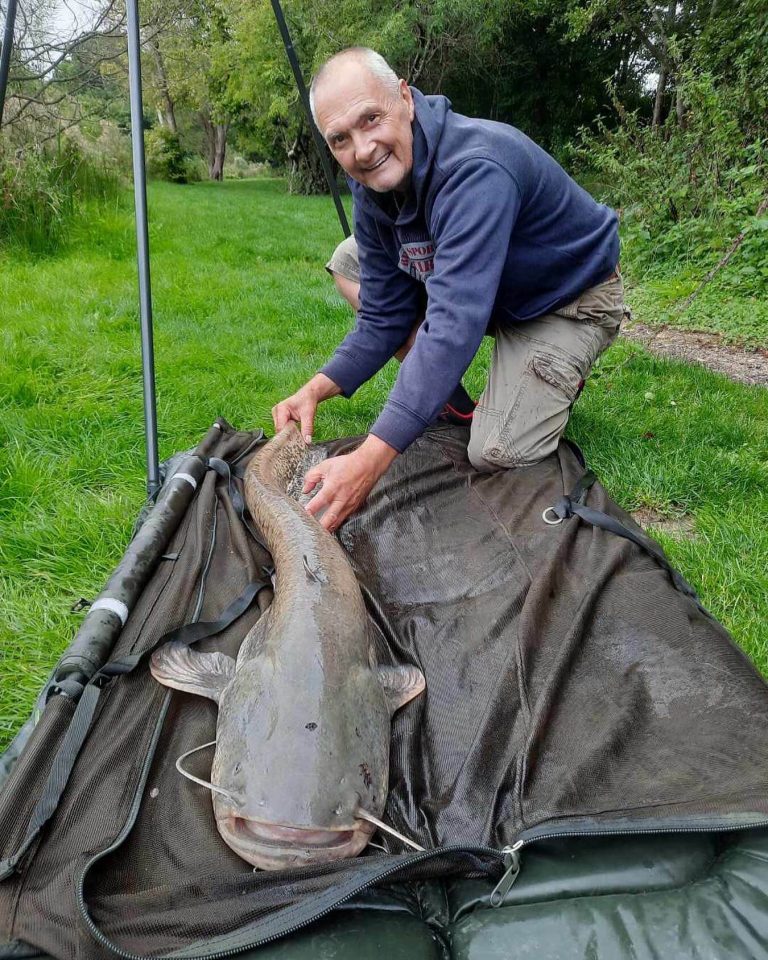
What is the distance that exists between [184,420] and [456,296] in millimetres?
2123

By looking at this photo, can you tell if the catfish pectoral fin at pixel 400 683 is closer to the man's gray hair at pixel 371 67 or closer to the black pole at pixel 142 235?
the black pole at pixel 142 235

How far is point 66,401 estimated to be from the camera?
13.0 feet

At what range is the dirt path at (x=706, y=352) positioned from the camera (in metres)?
5.32

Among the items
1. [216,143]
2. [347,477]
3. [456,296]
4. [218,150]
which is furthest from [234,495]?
[216,143]

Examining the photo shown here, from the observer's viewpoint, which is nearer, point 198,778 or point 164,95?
point 198,778

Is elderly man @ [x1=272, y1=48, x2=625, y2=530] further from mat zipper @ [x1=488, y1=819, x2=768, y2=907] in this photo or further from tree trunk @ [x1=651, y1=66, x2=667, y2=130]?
tree trunk @ [x1=651, y1=66, x2=667, y2=130]

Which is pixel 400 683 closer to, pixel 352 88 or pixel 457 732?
pixel 457 732

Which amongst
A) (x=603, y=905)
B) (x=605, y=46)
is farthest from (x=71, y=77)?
(x=605, y=46)

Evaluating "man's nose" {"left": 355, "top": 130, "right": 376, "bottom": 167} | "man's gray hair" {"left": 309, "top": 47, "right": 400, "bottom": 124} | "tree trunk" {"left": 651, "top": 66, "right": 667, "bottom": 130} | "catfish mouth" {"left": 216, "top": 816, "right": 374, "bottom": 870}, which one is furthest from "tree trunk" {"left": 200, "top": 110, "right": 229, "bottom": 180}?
"catfish mouth" {"left": 216, "top": 816, "right": 374, "bottom": 870}

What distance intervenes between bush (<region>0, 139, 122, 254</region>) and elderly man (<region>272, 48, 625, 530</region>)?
5329 millimetres

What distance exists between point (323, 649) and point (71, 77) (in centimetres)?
899

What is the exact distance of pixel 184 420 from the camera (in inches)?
156

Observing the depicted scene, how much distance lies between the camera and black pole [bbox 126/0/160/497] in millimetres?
2865

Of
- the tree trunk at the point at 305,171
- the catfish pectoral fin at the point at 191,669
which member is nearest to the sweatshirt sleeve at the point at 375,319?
the catfish pectoral fin at the point at 191,669
